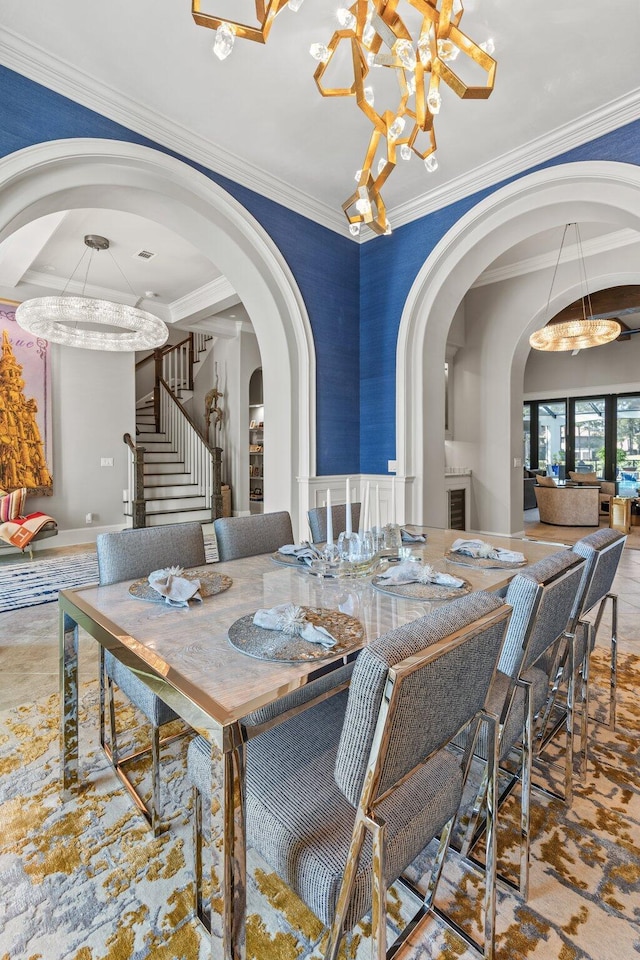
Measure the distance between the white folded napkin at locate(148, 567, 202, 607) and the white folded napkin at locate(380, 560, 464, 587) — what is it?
25.5 inches

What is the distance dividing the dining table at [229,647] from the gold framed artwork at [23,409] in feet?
16.1

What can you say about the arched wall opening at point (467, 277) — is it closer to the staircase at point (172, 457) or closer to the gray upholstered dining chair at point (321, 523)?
the gray upholstered dining chair at point (321, 523)

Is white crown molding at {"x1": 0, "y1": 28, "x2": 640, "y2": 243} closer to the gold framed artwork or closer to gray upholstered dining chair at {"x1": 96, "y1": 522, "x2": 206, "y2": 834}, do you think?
gray upholstered dining chair at {"x1": 96, "y1": 522, "x2": 206, "y2": 834}

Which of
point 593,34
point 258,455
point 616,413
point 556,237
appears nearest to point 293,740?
point 593,34

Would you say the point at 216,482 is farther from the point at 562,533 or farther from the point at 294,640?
the point at 294,640

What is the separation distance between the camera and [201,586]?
1557 millimetres

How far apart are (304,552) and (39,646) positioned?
2013mm

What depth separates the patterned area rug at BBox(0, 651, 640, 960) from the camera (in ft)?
3.52

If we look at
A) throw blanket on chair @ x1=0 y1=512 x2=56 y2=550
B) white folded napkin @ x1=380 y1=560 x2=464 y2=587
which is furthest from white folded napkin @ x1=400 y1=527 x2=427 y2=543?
throw blanket on chair @ x1=0 y1=512 x2=56 y2=550

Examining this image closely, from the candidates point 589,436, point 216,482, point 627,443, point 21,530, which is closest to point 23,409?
point 21,530

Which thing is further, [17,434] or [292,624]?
[17,434]

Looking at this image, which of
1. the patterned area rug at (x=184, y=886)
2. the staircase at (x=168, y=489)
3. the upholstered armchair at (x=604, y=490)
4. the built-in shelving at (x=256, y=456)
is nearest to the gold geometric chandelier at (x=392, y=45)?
the patterned area rug at (x=184, y=886)

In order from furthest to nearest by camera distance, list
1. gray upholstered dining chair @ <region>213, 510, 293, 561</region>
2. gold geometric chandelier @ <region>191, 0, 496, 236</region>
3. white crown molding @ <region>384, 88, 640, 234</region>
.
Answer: white crown molding @ <region>384, 88, 640, 234</region>
gray upholstered dining chair @ <region>213, 510, 293, 561</region>
gold geometric chandelier @ <region>191, 0, 496, 236</region>

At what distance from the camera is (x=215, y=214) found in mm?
3125
